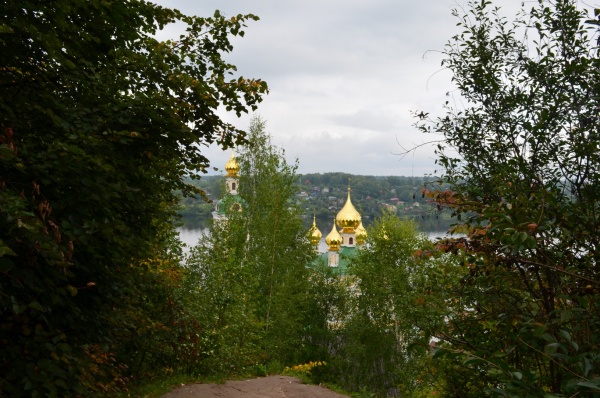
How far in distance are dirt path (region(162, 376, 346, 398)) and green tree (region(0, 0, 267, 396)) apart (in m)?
3.12

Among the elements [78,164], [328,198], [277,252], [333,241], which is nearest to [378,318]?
[277,252]

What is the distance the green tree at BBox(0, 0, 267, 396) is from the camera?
328 centimetres

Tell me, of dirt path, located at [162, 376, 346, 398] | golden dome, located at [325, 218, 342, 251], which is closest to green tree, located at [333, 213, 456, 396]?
dirt path, located at [162, 376, 346, 398]

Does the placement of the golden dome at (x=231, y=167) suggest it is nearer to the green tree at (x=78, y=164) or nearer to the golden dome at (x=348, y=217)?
the golden dome at (x=348, y=217)

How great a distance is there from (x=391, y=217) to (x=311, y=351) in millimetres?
7735

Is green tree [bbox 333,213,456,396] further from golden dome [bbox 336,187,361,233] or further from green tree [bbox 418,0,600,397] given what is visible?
green tree [bbox 418,0,600,397]

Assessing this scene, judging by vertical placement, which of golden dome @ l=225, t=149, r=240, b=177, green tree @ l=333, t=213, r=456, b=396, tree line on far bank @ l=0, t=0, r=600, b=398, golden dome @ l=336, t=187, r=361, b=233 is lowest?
green tree @ l=333, t=213, r=456, b=396

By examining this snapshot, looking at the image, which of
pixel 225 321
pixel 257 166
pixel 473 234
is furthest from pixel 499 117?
pixel 257 166

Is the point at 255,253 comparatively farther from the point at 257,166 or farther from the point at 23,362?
the point at 23,362

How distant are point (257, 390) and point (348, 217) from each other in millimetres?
29407

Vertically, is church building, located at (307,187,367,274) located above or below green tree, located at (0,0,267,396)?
below

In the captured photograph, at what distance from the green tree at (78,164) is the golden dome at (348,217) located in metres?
33.6

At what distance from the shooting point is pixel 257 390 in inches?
411

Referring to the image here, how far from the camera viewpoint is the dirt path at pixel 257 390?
9069mm
